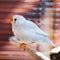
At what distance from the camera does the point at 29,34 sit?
1.30 meters

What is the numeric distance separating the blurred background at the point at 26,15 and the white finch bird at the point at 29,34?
0.28 metres

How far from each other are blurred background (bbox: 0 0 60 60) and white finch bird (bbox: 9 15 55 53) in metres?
0.28

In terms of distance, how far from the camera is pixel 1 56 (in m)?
1.63

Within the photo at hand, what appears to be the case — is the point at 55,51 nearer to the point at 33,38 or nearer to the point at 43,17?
the point at 33,38

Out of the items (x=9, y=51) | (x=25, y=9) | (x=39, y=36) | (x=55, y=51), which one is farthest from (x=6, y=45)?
(x=55, y=51)

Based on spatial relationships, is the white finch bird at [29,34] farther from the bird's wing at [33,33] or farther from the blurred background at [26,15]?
the blurred background at [26,15]

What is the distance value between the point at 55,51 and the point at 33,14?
0.69 meters

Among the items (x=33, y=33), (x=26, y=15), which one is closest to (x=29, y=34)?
(x=33, y=33)

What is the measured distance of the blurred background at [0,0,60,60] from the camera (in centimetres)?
163

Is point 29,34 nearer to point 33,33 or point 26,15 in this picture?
point 33,33

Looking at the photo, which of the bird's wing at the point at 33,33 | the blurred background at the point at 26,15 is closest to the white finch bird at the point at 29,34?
the bird's wing at the point at 33,33

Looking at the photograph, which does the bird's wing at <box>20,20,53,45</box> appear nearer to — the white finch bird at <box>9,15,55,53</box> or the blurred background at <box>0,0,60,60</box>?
the white finch bird at <box>9,15,55,53</box>

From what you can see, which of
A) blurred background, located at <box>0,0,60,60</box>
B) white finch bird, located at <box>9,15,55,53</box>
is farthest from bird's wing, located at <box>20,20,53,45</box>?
blurred background, located at <box>0,0,60,60</box>

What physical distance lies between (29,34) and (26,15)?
0.36m
